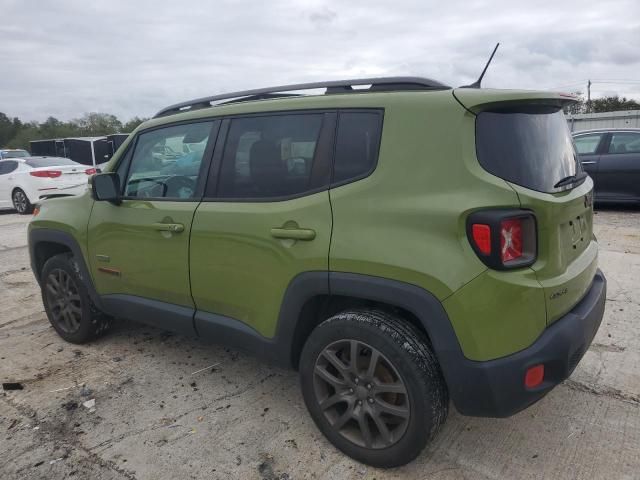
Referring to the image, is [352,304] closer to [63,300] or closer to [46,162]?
[63,300]

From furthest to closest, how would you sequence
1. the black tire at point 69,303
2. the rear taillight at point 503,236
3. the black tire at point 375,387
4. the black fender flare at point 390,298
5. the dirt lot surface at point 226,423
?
the black tire at point 69,303, the dirt lot surface at point 226,423, the black tire at point 375,387, the black fender flare at point 390,298, the rear taillight at point 503,236

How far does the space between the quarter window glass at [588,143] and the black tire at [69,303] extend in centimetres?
878

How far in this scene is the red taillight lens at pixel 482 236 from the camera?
2.00m

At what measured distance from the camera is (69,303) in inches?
157

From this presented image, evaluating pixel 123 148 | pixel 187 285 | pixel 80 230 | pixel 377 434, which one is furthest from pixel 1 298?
pixel 377 434

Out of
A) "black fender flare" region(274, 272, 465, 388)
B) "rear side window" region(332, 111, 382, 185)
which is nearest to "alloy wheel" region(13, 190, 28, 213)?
"black fender flare" region(274, 272, 465, 388)

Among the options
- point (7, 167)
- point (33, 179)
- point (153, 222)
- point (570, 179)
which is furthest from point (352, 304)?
point (7, 167)

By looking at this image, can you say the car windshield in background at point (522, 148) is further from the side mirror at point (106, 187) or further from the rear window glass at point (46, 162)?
the rear window glass at point (46, 162)

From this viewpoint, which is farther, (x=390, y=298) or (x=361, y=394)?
(x=361, y=394)

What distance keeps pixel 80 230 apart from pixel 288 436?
→ 2.17 meters

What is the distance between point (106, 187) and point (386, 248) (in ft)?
6.80

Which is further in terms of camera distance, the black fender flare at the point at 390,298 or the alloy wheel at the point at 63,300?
the alloy wheel at the point at 63,300

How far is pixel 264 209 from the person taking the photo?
2652 mm

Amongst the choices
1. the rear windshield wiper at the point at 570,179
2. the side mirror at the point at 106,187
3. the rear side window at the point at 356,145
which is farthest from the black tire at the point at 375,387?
the side mirror at the point at 106,187
